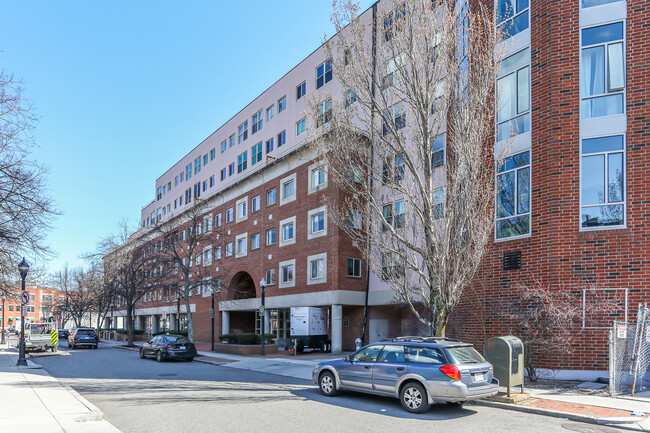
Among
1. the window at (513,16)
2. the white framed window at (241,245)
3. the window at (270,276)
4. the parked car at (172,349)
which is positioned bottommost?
the parked car at (172,349)

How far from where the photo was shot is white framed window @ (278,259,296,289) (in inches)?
1292

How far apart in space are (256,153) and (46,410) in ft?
104

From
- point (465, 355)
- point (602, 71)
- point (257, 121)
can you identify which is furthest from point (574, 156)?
point (257, 121)

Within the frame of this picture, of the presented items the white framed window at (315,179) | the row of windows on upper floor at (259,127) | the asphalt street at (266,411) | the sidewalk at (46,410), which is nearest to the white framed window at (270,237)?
the white framed window at (315,179)

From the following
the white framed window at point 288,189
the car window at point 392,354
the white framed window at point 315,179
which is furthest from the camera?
the white framed window at point 288,189

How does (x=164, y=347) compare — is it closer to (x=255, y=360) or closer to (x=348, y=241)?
(x=255, y=360)

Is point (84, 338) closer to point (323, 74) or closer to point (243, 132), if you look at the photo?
point (243, 132)

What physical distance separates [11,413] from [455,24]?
14.9 m

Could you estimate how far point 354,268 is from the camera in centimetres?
2995

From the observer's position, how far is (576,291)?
14352mm

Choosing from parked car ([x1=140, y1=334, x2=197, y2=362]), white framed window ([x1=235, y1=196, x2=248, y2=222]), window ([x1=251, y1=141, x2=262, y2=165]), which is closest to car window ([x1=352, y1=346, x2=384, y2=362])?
parked car ([x1=140, y1=334, x2=197, y2=362])

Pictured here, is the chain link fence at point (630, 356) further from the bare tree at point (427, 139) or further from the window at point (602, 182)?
the bare tree at point (427, 139)

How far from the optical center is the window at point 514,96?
16328 mm

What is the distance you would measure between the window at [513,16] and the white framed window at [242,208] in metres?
26.5
